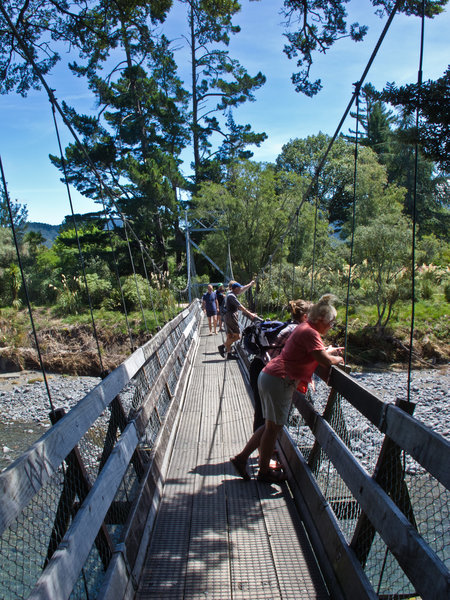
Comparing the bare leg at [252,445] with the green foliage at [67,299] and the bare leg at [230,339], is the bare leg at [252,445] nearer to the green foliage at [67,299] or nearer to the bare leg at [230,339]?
the bare leg at [230,339]

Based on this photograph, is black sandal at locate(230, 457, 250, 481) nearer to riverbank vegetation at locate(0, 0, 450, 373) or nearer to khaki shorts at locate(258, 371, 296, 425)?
khaki shorts at locate(258, 371, 296, 425)

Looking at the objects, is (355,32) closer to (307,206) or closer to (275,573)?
(275,573)

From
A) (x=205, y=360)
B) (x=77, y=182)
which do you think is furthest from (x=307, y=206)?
(x=205, y=360)

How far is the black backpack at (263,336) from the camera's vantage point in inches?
133

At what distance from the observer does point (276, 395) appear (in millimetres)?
2844

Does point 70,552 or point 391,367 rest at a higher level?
point 70,552

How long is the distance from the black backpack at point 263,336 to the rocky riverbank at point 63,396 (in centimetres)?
606

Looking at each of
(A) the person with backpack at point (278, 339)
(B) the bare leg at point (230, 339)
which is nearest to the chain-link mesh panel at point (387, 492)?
(A) the person with backpack at point (278, 339)

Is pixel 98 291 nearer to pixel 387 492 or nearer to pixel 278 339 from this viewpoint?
pixel 278 339

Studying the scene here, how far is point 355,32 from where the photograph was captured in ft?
19.8

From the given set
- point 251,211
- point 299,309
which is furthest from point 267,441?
point 251,211

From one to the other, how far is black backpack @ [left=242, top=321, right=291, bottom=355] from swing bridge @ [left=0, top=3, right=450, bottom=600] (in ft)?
1.43

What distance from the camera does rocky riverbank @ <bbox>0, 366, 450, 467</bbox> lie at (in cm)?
1002

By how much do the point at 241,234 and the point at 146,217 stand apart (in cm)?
479
